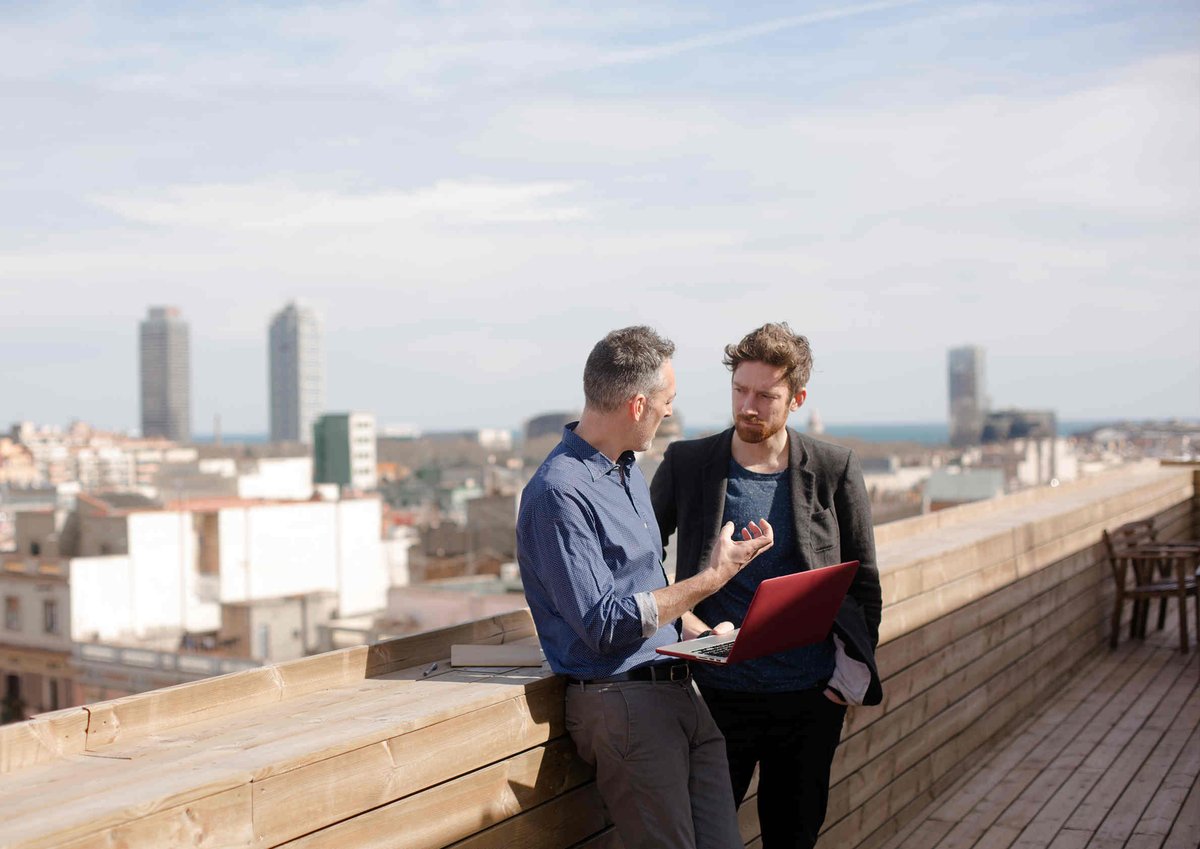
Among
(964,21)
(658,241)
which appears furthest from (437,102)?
(964,21)

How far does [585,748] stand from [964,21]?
1581 cm

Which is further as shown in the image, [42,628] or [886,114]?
[886,114]

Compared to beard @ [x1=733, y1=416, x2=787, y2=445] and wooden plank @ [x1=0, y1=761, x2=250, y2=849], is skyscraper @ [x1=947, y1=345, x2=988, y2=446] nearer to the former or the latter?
beard @ [x1=733, y1=416, x2=787, y2=445]

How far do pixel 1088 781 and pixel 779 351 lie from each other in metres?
2.66

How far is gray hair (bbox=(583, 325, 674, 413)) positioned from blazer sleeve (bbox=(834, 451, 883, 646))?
720mm

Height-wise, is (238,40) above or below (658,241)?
above

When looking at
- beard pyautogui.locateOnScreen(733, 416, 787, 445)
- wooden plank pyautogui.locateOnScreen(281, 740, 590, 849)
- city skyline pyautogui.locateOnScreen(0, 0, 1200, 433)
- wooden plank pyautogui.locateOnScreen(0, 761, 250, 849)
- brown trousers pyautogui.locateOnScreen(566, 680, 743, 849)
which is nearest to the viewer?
wooden plank pyautogui.locateOnScreen(0, 761, 250, 849)

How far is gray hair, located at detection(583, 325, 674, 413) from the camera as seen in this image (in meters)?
2.24

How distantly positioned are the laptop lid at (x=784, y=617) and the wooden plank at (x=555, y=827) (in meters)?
0.36

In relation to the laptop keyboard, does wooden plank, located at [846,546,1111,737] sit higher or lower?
lower

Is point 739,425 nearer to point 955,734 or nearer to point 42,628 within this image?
point 955,734

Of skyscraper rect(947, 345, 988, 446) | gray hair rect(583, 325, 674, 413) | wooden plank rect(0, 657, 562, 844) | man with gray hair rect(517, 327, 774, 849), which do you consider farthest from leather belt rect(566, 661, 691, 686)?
skyscraper rect(947, 345, 988, 446)

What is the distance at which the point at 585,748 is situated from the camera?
7.78 ft

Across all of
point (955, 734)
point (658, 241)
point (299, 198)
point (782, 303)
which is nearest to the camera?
point (955, 734)
